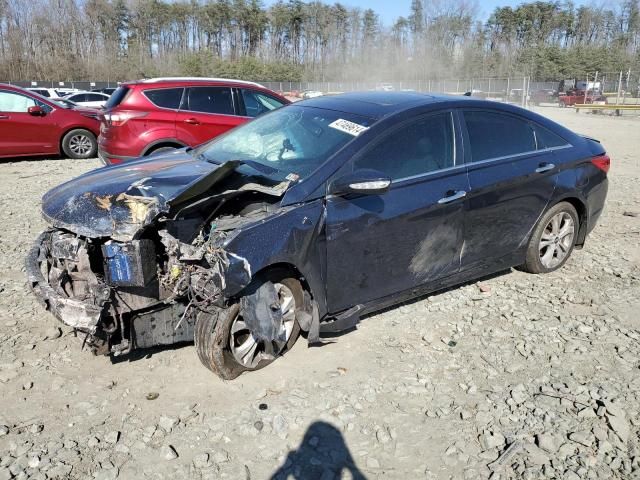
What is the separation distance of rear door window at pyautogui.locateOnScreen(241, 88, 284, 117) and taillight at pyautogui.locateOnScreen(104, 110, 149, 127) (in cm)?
175

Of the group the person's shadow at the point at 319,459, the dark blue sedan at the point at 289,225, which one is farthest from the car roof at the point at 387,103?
the person's shadow at the point at 319,459

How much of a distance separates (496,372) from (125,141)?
6.48 metres

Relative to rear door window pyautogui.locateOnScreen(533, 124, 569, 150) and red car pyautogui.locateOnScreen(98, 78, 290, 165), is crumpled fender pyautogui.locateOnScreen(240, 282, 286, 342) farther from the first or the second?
red car pyautogui.locateOnScreen(98, 78, 290, 165)

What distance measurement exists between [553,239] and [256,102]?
5833 millimetres

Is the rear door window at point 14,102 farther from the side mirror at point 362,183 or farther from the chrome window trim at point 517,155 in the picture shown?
the chrome window trim at point 517,155

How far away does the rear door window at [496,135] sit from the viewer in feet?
14.1

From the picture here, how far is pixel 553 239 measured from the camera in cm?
507

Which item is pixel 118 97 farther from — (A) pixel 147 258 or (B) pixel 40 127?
(A) pixel 147 258

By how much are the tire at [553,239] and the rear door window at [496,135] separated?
2.20 ft

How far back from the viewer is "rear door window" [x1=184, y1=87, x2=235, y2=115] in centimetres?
868

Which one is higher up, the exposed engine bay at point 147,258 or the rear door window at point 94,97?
the rear door window at point 94,97

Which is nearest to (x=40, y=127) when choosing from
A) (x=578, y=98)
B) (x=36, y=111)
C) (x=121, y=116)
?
(x=36, y=111)

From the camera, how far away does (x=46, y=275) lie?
11.8 feet

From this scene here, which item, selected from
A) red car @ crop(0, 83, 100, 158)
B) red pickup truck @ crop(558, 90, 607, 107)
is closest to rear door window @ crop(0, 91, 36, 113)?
red car @ crop(0, 83, 100, 158)
